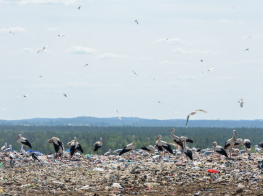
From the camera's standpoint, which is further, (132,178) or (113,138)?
(113,138)

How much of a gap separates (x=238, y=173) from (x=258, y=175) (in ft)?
2.43

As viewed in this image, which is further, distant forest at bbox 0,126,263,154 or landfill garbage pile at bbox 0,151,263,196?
distant forest at bbox 0,126,263,154

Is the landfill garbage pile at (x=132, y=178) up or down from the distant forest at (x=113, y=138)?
up

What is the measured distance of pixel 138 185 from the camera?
1355 centimetres

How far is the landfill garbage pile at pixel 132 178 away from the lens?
41.3 feet

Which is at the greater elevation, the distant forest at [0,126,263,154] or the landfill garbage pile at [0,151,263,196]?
the landfill garbage pile at [0,151,263,196]

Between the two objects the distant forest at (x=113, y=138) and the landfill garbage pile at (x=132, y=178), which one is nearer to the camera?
the landfill garbage pile at (x=132, y=178)

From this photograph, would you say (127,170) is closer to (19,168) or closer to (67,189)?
(67,189)

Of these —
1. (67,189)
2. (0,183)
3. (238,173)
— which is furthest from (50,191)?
(238,173)

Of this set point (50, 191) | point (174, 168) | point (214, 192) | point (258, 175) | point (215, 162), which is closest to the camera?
point (214, 192)

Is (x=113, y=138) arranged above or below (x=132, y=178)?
below

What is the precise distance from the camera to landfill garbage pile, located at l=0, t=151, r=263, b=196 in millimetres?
12602

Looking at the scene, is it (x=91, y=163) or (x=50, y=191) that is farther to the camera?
(x=91, y=163)

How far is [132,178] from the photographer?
1438 cm
